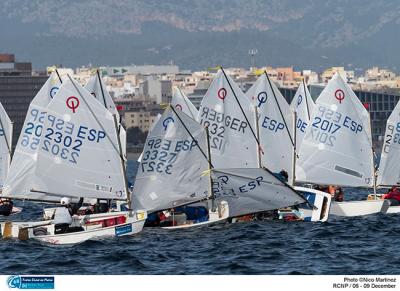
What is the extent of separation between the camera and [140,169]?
5281cm

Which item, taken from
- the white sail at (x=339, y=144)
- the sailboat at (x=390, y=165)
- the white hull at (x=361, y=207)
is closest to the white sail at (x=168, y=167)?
the white hull at (x=361, y=207)

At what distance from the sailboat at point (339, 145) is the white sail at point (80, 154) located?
13.2m

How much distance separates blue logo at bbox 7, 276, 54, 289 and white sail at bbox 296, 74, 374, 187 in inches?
1523

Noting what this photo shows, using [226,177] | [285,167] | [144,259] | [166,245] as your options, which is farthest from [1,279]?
[285,167]

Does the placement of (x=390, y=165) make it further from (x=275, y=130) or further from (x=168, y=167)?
(x=168, y=167)

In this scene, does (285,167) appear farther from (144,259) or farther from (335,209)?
(144,259)

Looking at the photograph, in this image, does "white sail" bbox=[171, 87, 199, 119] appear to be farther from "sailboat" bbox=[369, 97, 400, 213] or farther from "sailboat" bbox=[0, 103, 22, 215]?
"sailboat" bbox=[369, 97, 400, 213]

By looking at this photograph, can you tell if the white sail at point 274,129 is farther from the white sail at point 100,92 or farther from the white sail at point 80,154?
the white sail at point 80,154

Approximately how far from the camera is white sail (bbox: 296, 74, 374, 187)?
63.4 m

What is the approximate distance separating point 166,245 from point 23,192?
13.1 m

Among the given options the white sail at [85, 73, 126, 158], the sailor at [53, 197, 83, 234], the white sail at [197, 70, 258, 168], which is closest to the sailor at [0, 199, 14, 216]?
the white sail at [85, 73, 126, 158]

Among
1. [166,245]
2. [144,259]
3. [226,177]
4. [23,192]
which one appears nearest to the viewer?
[144,259]

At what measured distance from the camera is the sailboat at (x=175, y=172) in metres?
52.6

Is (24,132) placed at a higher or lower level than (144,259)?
higher
